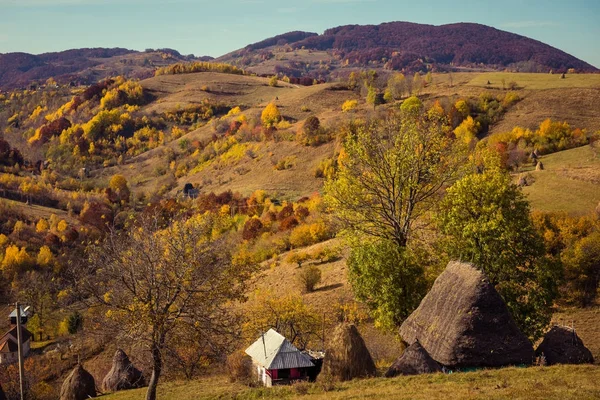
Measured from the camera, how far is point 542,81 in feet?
385

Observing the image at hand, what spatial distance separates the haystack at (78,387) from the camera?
27.4m

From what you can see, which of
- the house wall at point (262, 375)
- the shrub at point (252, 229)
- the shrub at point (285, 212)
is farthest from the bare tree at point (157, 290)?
the shrub at point (285, 212)

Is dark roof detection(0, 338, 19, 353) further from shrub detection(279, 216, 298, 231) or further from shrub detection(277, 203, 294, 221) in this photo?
shrub detection(277, 203, 294, 221)

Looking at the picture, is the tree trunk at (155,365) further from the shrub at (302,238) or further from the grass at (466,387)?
the shrub at (302,238)

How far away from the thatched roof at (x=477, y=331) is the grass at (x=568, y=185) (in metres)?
23.6

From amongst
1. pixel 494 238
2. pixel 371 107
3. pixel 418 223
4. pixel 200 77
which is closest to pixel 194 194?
pixel 371 107

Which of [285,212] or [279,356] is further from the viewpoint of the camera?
[285,212]

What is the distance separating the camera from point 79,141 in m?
143

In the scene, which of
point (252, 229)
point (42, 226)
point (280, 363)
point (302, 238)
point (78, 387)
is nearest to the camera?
point (280, 363)

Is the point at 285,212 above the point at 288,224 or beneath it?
above

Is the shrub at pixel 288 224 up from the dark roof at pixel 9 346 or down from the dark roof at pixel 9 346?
up

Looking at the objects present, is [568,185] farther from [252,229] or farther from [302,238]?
[252,229]

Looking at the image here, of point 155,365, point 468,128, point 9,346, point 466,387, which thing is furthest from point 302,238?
point 468,128

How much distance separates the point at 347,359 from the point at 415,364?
2.54 meters
